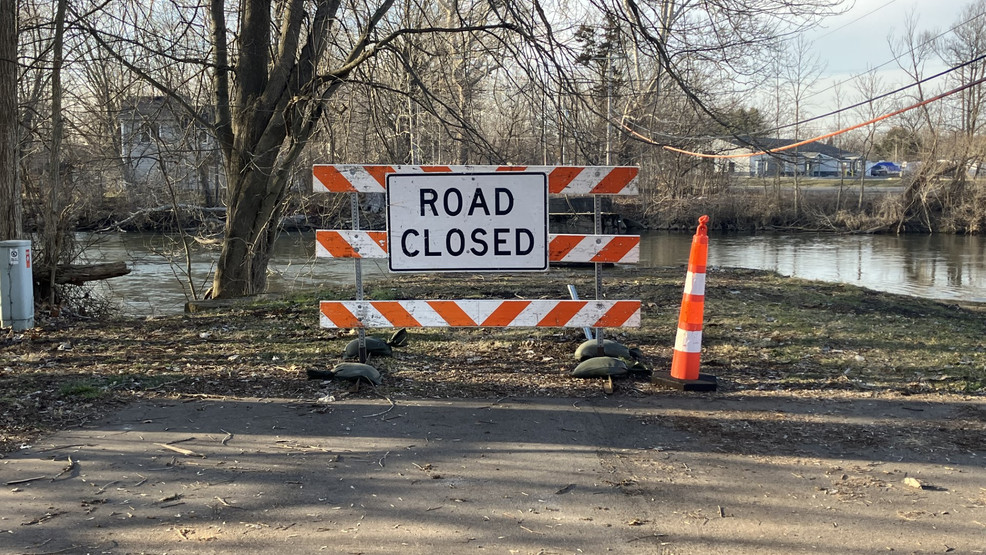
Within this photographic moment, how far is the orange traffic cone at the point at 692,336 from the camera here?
5.31m

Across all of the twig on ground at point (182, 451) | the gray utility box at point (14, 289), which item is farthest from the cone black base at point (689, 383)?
the gray utility box at point (14, 289)

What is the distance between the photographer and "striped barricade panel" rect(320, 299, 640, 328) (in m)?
5.50

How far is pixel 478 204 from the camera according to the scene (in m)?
5.35

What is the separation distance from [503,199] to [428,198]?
1.77 feet

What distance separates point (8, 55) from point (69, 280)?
2.98 metres

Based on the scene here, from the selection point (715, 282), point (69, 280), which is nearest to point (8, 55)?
point (69, 280)

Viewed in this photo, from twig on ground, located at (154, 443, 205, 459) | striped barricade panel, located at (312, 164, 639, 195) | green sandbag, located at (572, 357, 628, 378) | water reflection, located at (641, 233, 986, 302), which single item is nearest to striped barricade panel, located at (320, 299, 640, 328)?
green sandbag, located at (572, 357, 628, 378)

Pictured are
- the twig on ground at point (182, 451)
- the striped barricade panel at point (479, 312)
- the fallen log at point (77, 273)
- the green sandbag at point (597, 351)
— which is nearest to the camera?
the twig on ground at point (182, 451)

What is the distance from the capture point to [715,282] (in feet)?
40.4

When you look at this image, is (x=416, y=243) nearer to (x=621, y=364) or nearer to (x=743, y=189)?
(x=621, y=364)

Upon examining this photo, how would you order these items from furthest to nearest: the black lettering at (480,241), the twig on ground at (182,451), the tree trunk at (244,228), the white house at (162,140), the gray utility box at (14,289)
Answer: the white house at (162,140) → the tree trunk at (244,228) → the gray utility box at (14,289) → the black lettering at (480,241) → the twig on ground at (182,451)

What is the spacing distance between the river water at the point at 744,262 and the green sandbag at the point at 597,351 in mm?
4508

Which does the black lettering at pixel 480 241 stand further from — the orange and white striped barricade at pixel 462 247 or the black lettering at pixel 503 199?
the black lettering at pixel 503 199

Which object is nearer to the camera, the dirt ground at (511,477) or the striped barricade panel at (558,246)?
the dirt ground at (511,477)
